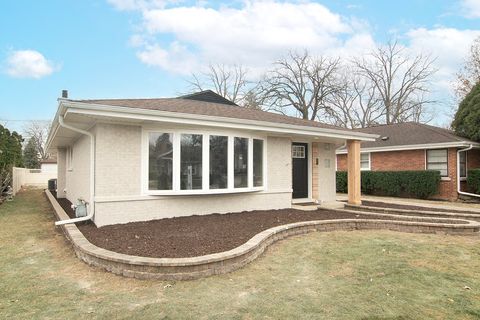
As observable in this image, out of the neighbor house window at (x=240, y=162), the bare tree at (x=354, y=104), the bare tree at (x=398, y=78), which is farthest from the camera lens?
the bare tree at (x=354, y=104)

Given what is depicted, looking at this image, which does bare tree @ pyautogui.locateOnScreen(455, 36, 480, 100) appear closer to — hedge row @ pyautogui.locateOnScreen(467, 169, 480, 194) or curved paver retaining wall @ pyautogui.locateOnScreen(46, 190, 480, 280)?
hedge row @ pyautogui.locateOnScreen(467, 169, 480, 194)

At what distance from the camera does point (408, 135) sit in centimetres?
1673

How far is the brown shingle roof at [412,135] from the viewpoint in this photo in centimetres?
1473

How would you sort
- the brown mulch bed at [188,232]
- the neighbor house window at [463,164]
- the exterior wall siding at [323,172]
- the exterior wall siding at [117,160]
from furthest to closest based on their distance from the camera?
the neighbor house window at [463,164]
the exterior wall siding at [323,172]
the exterior wall siding at [117,160]
the brown mulch bed at [188,232]

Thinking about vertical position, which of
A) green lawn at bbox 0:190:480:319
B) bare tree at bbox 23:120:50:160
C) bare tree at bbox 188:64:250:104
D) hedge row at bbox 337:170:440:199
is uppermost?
bare tree at bbox 188:64:250:104

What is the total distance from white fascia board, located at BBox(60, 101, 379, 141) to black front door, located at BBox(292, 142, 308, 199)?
1.36m

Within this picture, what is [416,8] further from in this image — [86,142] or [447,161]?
[86,142]

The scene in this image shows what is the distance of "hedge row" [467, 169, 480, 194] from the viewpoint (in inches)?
533

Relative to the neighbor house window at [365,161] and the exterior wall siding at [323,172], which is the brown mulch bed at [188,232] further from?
the neighbor house window at [365,161]

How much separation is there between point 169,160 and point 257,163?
2623mm

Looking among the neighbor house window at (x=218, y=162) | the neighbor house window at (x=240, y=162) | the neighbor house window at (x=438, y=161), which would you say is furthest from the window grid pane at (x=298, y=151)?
the neighbor house window at (x=438, y=161)

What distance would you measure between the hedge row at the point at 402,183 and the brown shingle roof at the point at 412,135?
1544 mm

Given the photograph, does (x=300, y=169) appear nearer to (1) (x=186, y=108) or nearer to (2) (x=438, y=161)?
(1) (x=186, y=108)

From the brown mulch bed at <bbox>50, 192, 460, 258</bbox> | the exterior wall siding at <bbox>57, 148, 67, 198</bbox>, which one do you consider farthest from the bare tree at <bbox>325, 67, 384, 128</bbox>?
the brown mulch bed at <bbox>50, 192, 460, 258</bbox>
